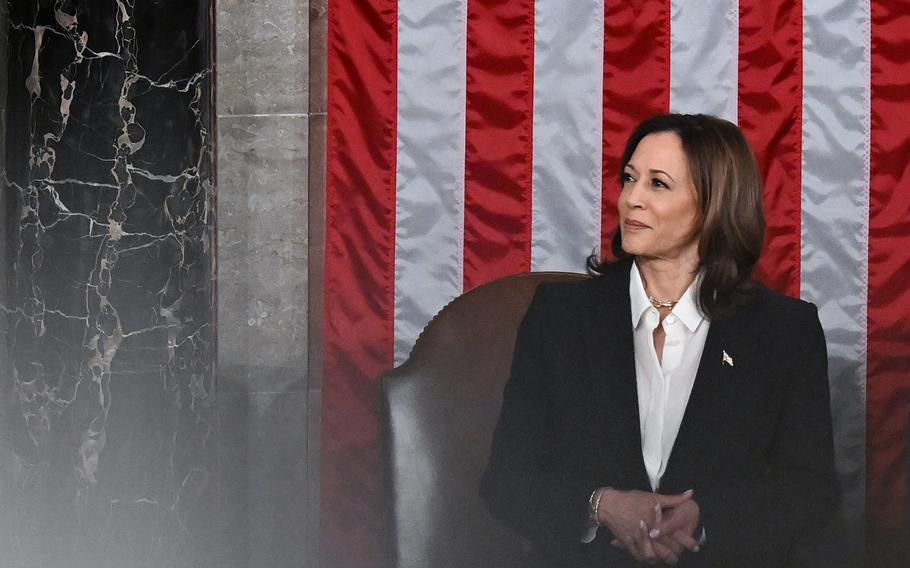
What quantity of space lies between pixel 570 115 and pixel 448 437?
1.13m

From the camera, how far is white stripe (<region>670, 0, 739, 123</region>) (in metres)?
2.88

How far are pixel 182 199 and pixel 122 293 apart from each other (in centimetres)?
26

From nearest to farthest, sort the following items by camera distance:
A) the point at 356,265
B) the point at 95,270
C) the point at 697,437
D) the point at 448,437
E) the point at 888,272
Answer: the point at 697,437 < the point at 448,437 < the point at 95,270 < the point at 888,272 < the point at 356,265

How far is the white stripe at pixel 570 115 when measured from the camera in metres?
2.90

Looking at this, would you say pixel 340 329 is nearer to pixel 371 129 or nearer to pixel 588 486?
pixel 371 129

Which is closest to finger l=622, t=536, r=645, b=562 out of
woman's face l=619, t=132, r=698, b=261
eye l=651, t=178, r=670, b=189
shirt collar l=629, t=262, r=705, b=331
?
shirt collar l=629, t=262, r=705, b=331

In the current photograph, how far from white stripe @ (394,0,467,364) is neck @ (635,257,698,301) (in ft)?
3.38

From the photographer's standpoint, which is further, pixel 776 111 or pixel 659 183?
pixel 776 111

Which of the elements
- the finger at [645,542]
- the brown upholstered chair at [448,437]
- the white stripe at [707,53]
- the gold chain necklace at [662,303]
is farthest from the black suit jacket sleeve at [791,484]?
the white stripe at [707,53]

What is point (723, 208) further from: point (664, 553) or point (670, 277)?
point (664, 553)

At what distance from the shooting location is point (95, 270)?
2496mm

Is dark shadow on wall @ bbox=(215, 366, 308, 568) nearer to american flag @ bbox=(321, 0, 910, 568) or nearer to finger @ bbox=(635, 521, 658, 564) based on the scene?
american flag @ bbox=(321, 0, 910, 568)

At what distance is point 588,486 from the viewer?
70.3 inches

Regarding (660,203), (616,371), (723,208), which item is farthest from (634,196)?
(616,371)
